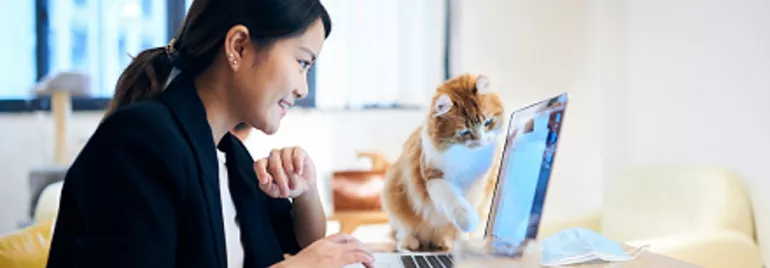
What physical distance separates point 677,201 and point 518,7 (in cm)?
117

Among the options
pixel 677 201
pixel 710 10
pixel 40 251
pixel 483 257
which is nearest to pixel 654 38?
pixel 710 10

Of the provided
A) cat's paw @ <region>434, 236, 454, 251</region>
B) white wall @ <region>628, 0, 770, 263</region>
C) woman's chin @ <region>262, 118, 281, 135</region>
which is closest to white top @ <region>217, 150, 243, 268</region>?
woman's chin @ <region>262, 118, 281, 135</region>

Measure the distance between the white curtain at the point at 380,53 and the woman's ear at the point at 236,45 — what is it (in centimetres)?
231

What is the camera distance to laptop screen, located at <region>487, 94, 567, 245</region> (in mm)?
837

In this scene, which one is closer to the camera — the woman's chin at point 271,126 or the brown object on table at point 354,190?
the woman's chin at point 271,126

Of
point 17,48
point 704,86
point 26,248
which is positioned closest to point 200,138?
point 26,248

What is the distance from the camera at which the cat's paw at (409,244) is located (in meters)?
1.00

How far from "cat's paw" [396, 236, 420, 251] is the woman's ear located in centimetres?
40

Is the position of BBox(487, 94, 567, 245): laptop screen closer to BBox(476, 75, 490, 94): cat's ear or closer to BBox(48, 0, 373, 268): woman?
BBox(476, 75, 490, 94): cat's ear

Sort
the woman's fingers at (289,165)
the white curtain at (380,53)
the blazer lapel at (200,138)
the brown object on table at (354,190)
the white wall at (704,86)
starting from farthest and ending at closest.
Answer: the white curtain at (380,53) → the white wall at (704,86) → the brown object on table at (354,190) → the woman's fingers at (289,165) → the blazer lapel at (200,138)

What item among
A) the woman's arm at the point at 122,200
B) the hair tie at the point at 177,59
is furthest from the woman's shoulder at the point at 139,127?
the hair tie at the point at 177,59

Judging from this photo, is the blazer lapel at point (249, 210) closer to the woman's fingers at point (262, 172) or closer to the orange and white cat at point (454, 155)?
the woman's fingers at point (262, 172)

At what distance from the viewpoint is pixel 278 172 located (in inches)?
36.1

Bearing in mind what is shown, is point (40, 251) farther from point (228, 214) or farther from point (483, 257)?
point (483, 257)
